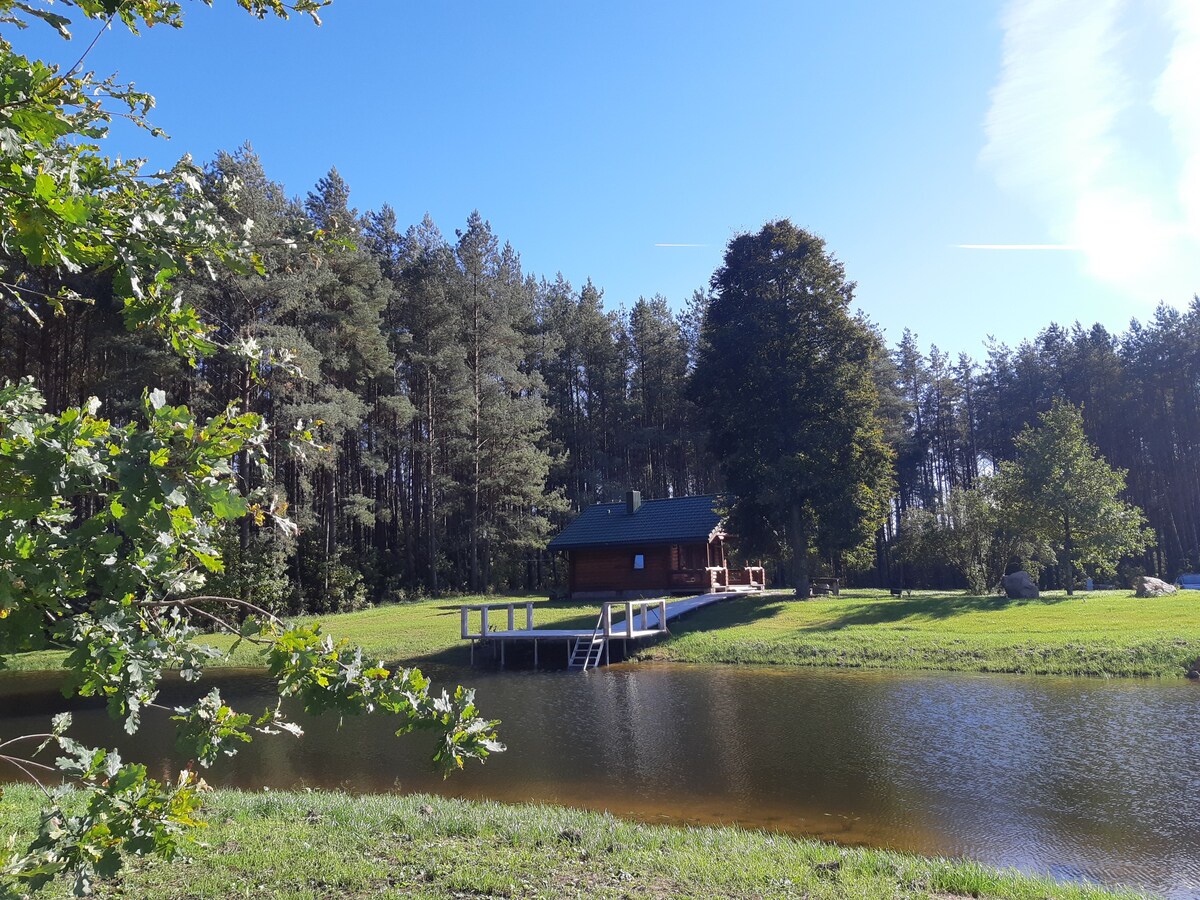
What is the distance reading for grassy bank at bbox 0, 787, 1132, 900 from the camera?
596cm

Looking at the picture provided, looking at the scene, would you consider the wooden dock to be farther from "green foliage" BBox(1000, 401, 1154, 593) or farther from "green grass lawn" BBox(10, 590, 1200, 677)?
"green foliage" BBox(1000, 401, 1154, 593)

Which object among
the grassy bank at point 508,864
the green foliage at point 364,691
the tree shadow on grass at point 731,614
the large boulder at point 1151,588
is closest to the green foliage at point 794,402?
the tree shadow on grass at point 731,614

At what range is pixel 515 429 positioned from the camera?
4422 cm

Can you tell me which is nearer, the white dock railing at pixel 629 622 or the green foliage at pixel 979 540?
the white dock railing at pixel 629 622

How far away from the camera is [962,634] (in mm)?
21750

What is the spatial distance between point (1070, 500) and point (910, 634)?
453 inches

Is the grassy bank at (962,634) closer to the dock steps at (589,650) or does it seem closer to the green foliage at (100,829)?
the dock steps at (589,650)

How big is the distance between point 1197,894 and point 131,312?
29.4 ft

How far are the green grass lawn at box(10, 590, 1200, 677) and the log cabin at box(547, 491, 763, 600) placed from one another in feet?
13.7

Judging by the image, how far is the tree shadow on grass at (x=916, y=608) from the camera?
80.8 ft

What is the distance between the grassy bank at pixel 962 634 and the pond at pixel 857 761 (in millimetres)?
1497

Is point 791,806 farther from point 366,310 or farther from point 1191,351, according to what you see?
point 1191,351

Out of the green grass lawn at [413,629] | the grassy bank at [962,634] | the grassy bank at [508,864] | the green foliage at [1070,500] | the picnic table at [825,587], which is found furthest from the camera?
the picnic table at [825,587]

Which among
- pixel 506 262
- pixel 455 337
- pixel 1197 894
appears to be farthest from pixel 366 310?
pixel 1197 894
